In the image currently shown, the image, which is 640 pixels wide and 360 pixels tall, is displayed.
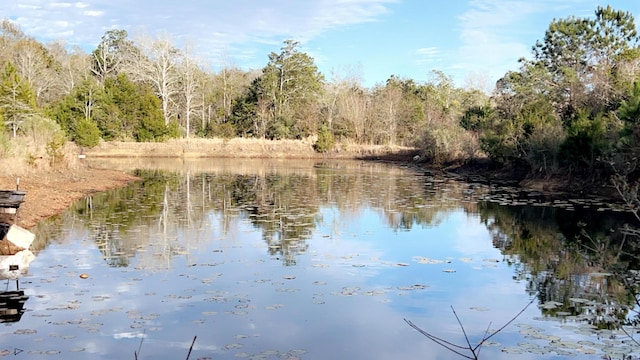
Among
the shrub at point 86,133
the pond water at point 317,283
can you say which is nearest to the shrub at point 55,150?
the pond water at point 317,283

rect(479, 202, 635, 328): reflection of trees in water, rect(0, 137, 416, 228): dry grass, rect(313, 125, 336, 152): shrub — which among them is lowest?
rect(479, 202, 635, 328): reflection of trees in water

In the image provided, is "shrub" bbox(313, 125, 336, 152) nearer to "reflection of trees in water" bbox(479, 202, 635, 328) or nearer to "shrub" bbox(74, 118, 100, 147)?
"shrub" bbox(74, 118, 100, 147)

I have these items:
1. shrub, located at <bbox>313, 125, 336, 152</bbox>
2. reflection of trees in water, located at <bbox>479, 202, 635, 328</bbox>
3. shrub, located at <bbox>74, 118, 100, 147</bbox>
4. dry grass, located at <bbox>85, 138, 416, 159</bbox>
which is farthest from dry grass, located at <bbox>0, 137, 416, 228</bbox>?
reflection of trees in water, located at <bbox>479, 202, 635, 328</bbox>

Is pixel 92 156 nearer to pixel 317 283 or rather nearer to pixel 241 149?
pixel 241 149

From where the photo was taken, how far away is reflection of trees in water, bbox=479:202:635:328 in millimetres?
7066

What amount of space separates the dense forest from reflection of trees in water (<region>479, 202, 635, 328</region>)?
14.7 ft

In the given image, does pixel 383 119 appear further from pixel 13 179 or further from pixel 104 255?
pixel 104 255

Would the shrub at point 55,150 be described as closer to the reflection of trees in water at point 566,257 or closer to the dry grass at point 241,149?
the reflection of trees in water at point 566,257

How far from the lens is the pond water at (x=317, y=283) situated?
20.2ft

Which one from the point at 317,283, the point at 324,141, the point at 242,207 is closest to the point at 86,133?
the point at 324,141

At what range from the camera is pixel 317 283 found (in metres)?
8.77

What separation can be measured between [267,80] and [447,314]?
4640cm

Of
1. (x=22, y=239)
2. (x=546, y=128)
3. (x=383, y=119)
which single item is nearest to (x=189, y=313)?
(x=22, y=239)

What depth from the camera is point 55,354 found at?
5.73 metres
